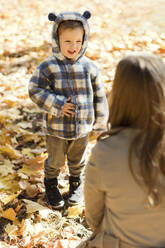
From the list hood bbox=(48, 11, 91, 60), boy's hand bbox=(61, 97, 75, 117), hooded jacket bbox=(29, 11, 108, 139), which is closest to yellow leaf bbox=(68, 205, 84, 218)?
hooded jacket bbox=(29, 11, 108, 139)

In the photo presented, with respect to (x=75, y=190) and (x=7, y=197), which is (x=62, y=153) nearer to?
(x=75, y=190)

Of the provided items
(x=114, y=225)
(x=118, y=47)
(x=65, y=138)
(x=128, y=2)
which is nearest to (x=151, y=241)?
(x=114, y=225)

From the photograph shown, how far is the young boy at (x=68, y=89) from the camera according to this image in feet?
7.47

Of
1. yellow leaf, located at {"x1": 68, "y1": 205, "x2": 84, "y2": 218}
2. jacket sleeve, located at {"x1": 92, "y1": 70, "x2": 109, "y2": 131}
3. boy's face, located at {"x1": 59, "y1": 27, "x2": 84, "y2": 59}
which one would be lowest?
yellow leaf, located at {"x1": 68, "y1": 205, "x2": 84, "y2": 218}

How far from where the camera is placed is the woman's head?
1270mm

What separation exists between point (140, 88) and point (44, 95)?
3.90 feet

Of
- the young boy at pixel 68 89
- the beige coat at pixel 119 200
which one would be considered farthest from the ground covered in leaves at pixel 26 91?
the beige coat at pixel 119 200

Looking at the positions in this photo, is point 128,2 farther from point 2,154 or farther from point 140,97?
point 140,97

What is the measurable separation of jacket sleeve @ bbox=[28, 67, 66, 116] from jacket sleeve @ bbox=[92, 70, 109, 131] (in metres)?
0.31

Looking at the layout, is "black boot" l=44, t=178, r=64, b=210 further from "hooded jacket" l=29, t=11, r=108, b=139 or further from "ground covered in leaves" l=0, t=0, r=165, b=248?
"hooded jacket" l=29, t=11, r=108, b=139

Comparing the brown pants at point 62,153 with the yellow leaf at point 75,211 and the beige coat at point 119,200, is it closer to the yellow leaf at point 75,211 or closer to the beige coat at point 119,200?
the yellow leaf at point 75,211

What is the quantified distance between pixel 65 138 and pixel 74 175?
1.83ft

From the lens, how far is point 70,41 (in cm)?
228

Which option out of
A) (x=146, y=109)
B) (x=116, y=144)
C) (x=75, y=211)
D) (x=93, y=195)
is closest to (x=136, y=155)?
(x=116, y=144)
